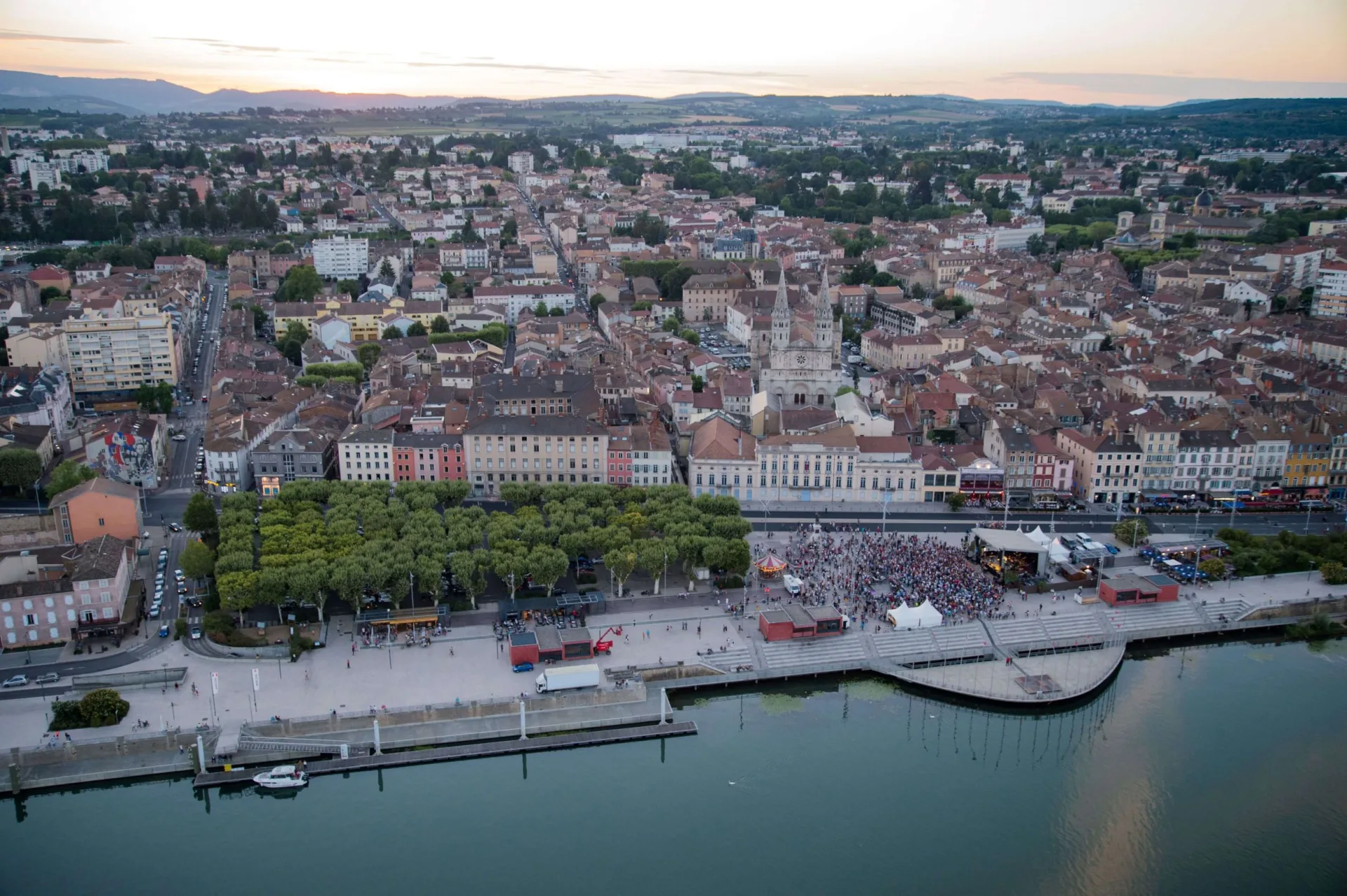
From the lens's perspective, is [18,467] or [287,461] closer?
[18,467]

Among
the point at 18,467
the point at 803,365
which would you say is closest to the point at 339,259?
the point at 803,365

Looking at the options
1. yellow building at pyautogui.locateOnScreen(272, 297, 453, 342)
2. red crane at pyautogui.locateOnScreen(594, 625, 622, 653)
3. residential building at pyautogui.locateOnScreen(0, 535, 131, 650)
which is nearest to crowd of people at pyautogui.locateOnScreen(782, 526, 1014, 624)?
red crane at pyautogui.locateOnScreen(594, 625, 622, 653)

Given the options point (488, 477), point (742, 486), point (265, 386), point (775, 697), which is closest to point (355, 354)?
point (265, 386)

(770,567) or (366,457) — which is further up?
(366,457)

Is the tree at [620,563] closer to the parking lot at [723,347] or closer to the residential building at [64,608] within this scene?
the residential building at [64,608]

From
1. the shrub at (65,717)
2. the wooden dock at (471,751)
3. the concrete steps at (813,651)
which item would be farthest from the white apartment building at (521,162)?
the wooden dock at (471,751)

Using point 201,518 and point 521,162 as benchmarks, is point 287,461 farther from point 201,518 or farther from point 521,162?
point 521,162
